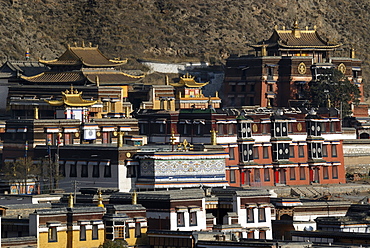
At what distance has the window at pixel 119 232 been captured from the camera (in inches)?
3349

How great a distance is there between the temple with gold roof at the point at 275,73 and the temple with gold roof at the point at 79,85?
1852 cm

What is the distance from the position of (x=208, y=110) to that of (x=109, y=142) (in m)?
8.41

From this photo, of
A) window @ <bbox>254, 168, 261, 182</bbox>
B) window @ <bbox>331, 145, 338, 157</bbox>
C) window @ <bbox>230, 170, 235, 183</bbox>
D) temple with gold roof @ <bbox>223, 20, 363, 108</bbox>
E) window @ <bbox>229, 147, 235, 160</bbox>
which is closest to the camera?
window @ <bbox>230, 170, 235, 183</bbox>

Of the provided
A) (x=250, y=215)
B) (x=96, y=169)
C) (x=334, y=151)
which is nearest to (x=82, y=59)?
(x=334, y=151)

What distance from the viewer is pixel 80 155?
11600 cm

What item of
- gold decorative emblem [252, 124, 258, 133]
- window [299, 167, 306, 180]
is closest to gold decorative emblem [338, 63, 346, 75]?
window [299, 167, 306, 180]

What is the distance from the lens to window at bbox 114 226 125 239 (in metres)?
85.1

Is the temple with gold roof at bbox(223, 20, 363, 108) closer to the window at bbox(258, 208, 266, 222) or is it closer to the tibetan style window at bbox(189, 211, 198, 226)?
the window at bbox(258, 208, 266, 222)

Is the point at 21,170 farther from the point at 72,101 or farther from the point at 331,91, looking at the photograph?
the point at 331,91

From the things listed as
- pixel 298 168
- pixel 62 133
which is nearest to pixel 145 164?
pixel 62 133

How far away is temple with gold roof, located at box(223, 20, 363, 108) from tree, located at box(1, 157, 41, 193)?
160ft

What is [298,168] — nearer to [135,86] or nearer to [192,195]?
[135,86]

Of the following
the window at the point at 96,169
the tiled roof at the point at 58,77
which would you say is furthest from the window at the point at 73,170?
the tiled roof at the point at 58,77

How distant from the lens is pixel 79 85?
147 m
